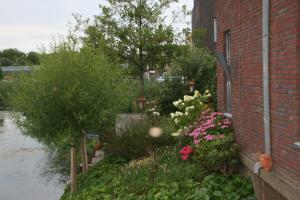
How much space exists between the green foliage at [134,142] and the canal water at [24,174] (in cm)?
201

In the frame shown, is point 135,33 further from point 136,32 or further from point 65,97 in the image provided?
point 65,97

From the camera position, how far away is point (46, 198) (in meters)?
11.6

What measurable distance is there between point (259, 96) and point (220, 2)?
3290mm

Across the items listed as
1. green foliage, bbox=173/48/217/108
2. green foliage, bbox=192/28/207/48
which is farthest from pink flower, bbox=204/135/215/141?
green foliage, bbox=192/28/207/48

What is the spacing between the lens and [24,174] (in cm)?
1456

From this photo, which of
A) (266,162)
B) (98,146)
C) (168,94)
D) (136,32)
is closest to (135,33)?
(136,32)

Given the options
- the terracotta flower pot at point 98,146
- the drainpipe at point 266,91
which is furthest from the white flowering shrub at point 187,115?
the drainpipe at point 266,91

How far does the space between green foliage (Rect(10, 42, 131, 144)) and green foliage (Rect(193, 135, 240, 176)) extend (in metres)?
2.32

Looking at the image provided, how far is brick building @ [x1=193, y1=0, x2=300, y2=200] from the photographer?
5.46 metres

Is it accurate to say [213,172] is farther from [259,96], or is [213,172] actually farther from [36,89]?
[36,89]

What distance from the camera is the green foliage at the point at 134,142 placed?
429 inches

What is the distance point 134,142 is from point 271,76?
5313mm

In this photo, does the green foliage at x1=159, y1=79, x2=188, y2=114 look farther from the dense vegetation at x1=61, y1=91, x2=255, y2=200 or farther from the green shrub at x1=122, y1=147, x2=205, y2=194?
the green shrub at x1=122, y1=147, x2=205, y2=194

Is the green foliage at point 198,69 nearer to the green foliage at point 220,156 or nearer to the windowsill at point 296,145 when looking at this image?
the green foliage at point 220,156
